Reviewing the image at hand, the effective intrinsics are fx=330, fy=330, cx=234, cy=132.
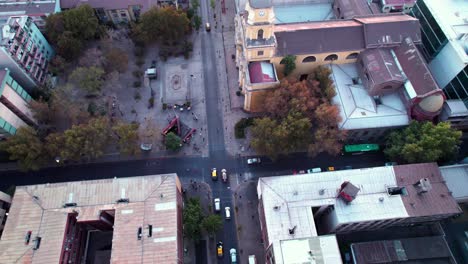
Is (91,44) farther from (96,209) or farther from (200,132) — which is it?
(96,209)

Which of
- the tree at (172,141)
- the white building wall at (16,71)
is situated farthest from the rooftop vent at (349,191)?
the white building wall at (16,71)

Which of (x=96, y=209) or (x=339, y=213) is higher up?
(x=96, y=209)

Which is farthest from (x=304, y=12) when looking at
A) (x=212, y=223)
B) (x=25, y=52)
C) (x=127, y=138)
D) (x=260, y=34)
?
(x=25, y=52)

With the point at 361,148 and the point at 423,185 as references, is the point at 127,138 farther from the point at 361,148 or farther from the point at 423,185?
the point at 423,185

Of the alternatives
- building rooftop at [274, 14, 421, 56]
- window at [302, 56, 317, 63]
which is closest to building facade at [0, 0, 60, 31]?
building rooftop at [274, 14, 421, 56]

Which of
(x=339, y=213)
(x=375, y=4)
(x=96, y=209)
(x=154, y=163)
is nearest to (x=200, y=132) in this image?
(x=154, y=163)

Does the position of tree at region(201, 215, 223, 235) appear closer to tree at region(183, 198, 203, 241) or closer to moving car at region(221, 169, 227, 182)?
tree at region(183, 198, 203, 241)
